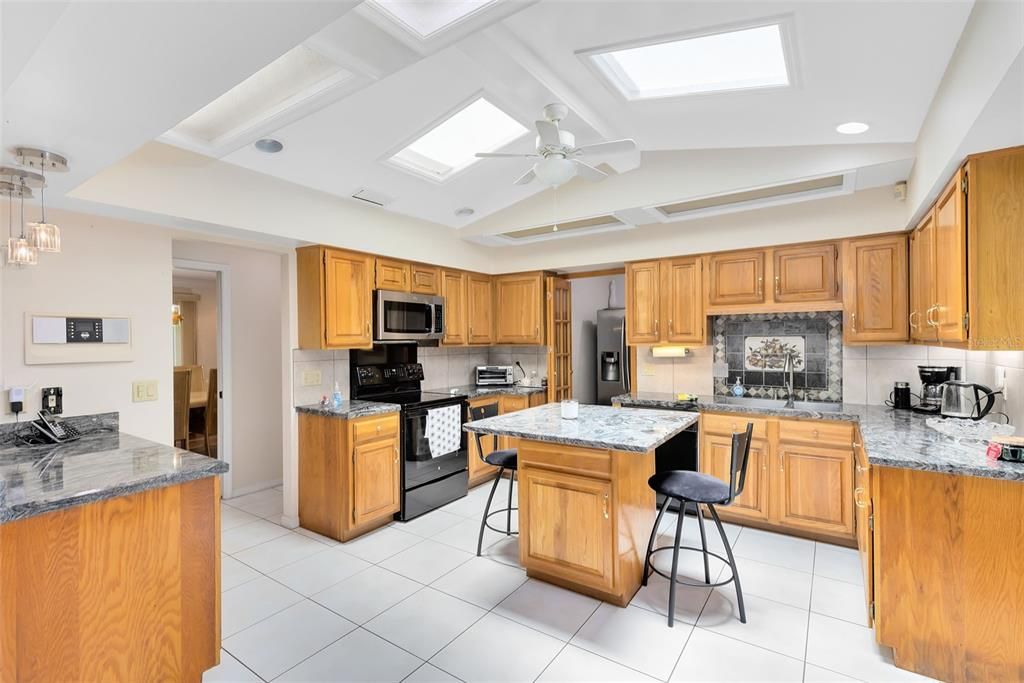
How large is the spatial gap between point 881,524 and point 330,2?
2.71m

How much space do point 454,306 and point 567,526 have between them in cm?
269

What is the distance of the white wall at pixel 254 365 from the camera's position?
4.28m

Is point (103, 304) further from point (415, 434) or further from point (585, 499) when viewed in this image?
point (585, 499)

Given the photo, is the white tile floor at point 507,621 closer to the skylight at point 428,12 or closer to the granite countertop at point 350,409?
the granite countertop at point 350,409

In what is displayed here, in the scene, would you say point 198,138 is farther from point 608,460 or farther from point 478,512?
point 478,512

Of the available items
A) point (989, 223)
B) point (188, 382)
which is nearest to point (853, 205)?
point (989, 223)

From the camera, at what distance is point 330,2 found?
111cm

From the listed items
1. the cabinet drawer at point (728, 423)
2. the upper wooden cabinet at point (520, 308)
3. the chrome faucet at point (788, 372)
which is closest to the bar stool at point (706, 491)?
the cabinet drawer at point (728, 423)

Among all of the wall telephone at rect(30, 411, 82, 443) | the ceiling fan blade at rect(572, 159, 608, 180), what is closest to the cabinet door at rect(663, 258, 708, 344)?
the ceiling fan blade at rect(572, 159, 608, 180)

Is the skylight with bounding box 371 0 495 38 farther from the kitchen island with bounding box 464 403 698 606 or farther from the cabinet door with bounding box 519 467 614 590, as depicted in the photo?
the cabinet door with bounding box 519 467 614 590

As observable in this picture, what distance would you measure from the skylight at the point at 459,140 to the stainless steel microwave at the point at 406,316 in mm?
1098

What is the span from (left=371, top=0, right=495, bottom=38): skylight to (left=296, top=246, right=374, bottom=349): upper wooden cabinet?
2.16 m

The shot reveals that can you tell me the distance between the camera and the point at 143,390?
9.52ft

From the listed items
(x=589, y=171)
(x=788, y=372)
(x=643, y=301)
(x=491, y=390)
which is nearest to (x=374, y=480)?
(x=491, y=390)
